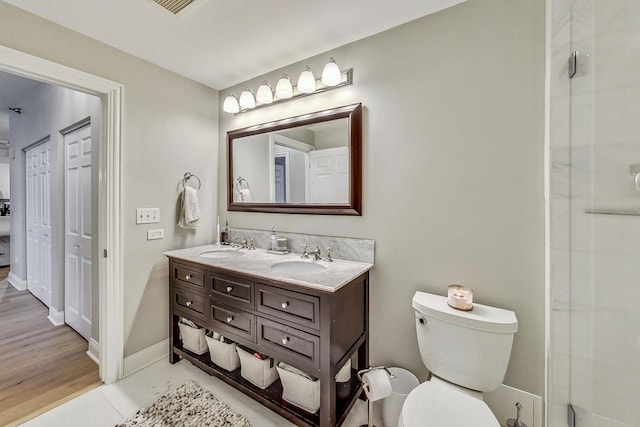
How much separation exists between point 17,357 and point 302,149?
9.34ft

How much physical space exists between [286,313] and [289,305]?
0.05 metres

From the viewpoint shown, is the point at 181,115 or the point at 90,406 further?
the point at 181,115

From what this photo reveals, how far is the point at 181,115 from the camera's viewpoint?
7.26ft

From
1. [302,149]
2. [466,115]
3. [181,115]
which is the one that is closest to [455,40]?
[466,115]

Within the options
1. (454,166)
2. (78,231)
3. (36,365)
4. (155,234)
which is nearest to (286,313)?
(454,166)

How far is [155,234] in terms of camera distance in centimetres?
206

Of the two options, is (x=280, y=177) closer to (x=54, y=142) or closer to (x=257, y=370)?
(x=257, y=370)

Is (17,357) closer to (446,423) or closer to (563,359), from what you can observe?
(446,423)

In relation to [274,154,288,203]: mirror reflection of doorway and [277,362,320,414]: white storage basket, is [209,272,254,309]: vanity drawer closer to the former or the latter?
[277,362,320,414]: white storage basket

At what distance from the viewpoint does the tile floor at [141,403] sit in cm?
149

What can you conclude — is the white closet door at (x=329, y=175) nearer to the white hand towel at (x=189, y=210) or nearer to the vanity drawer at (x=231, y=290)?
the vanity drawer at (x=231, y=290)

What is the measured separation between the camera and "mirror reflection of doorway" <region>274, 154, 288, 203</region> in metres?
2.07

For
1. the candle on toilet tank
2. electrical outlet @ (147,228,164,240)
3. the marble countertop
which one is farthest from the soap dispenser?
the candle on toilet tank

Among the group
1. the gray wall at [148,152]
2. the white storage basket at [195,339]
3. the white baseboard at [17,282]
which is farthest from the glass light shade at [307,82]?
the white baseboard at [17,282]
